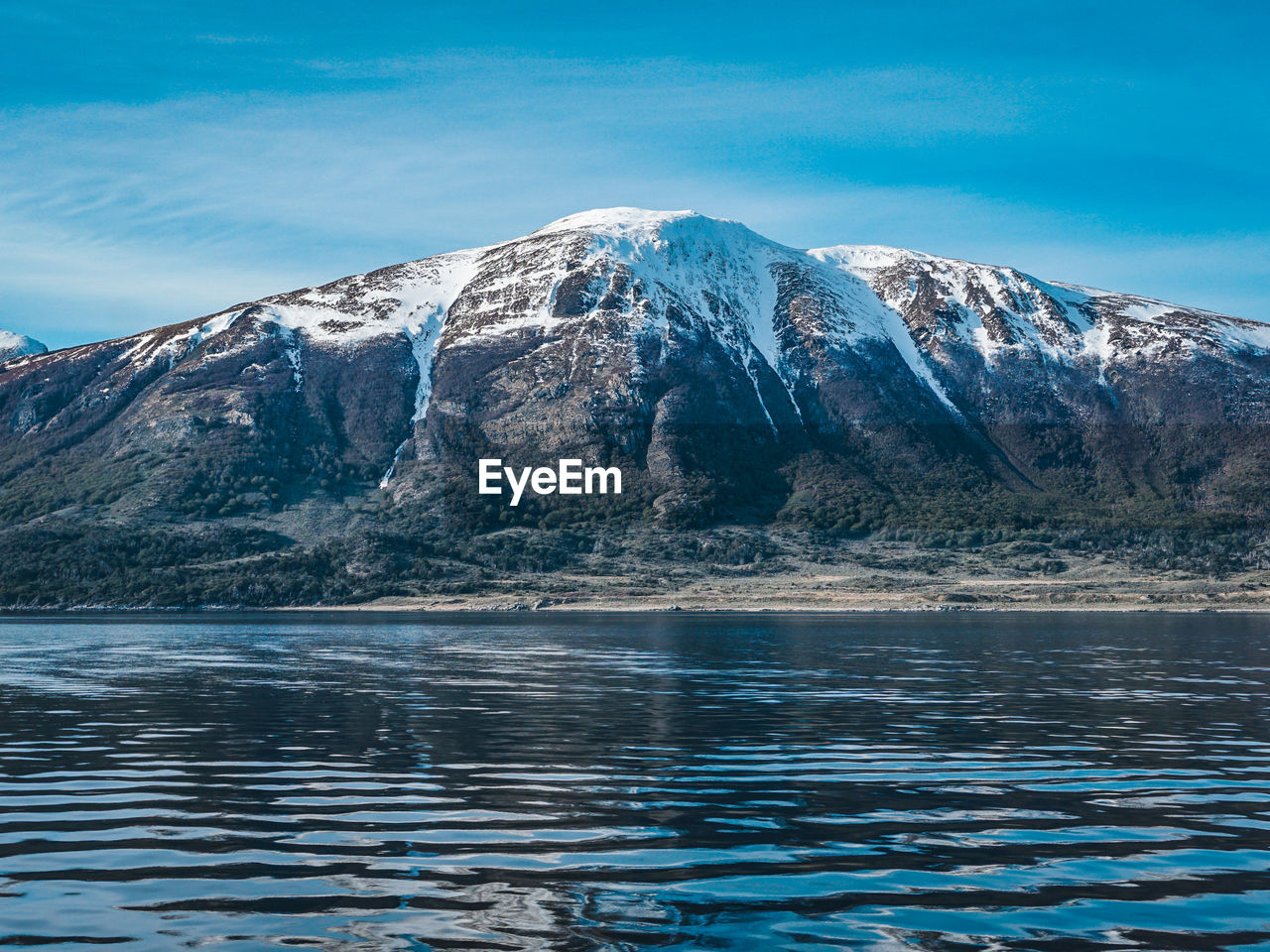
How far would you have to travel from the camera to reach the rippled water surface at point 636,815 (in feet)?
47.5

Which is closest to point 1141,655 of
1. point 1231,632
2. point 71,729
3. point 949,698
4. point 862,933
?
point 949,698

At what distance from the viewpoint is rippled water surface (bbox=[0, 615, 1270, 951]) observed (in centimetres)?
1447

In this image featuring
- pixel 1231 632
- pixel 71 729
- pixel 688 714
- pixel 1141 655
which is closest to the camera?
pixel 71 729

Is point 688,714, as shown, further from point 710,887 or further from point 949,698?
point 710,887

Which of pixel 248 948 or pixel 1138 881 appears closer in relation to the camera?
pixel 248 948

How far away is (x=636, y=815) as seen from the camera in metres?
21.5

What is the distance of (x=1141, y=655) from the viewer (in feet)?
247

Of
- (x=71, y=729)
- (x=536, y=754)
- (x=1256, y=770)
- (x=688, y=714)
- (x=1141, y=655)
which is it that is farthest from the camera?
(x=1141, y=655)

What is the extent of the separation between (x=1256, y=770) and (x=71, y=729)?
32.0 m

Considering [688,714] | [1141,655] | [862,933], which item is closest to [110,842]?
[862,933]

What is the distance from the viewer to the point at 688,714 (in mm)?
40594

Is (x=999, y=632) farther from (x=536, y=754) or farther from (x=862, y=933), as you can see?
(x=862, y=933)

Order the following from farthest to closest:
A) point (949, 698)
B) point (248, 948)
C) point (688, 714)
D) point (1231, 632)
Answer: point (1231, 632) → point (949, 698) → point (688, 714) → point (248, 948)

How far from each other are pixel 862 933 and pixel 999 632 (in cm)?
10304
